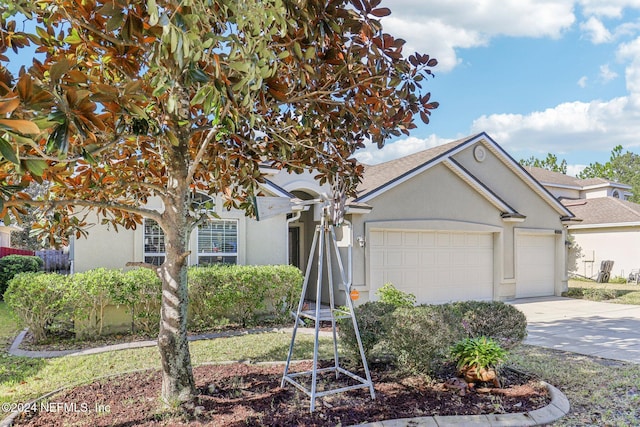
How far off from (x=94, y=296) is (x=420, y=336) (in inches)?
259

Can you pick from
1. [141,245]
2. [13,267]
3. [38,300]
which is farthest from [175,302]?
[13,267]

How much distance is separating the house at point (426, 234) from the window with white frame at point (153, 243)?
25 mm

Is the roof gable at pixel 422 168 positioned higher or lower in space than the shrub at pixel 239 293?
higher

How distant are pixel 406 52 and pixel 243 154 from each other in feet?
7.10

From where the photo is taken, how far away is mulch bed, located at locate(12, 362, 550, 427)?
422cm

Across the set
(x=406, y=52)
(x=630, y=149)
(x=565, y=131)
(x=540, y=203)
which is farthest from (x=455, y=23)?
(x=630, y=149)

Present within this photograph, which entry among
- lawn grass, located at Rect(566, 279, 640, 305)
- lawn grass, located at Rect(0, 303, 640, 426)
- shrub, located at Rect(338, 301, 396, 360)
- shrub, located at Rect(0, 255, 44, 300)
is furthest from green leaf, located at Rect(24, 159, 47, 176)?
lawn grass, located at Rect(566, 279, 640, 305)

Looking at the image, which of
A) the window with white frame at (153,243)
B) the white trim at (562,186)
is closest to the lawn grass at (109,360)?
the window with white frame at (153,243)

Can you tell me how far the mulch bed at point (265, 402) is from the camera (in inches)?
166

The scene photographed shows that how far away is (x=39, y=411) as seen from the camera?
452 cm

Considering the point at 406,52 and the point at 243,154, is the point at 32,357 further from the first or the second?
the point at 406,52

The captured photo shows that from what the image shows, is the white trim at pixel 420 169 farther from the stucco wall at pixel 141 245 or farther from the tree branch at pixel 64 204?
the tree branch at pixel 64 204

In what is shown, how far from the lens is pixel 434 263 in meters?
13.4

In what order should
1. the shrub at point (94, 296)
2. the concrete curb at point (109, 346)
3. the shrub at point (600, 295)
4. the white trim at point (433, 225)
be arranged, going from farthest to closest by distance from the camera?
the shrub at point (600, 295) < the white trim at point (433, 225) < the shrub at point (94, 296) < the concrete curb at point (109, 346)
